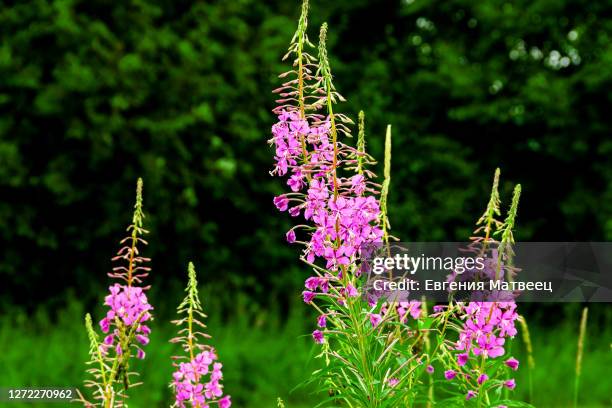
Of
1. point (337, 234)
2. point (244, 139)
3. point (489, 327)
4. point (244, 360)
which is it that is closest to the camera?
point (337, 234)

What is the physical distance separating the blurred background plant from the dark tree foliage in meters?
0.02

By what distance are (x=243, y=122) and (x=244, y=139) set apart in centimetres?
15

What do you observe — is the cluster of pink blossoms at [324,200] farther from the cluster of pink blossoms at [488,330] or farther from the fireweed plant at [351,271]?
the cluster of pink blossoms at [488,330]

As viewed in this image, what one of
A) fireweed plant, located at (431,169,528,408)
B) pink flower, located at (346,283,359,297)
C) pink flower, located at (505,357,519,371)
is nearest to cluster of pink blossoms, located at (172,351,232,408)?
pink flower, located at (346,283,359,297)

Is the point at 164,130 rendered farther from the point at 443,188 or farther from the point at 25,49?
the point at 443,188

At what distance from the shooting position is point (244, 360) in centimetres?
625

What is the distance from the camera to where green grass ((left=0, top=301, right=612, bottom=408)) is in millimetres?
5863

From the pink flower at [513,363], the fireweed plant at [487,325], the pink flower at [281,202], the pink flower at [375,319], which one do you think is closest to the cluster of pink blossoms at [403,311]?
the pink flower at [375,319]

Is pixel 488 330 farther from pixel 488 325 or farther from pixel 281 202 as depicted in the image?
pixel 281 202

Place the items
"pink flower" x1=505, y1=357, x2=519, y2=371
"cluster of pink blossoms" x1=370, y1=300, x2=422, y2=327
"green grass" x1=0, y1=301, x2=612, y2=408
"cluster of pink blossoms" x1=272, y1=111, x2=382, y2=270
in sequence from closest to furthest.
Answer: "cluster of pink blossoms" x1=272, y1=111, x2=382, y2=270 → "pink flower" x1=505, y1=357, x2=519, y2=371 → "cluster of pink blossoms" x1=370, y1=300, x2=422, y2=327 → "green grass" x1=0, y1=301, x2=612, y2=408

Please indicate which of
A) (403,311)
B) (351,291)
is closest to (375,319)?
(403,311)

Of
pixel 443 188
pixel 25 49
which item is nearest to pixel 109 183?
pixel 25 49

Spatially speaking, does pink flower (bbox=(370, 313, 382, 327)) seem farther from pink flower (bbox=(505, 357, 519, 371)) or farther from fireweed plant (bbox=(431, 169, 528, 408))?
pink flower (bbox=(505, 357, 519, 371))

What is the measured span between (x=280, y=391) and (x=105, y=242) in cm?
225
